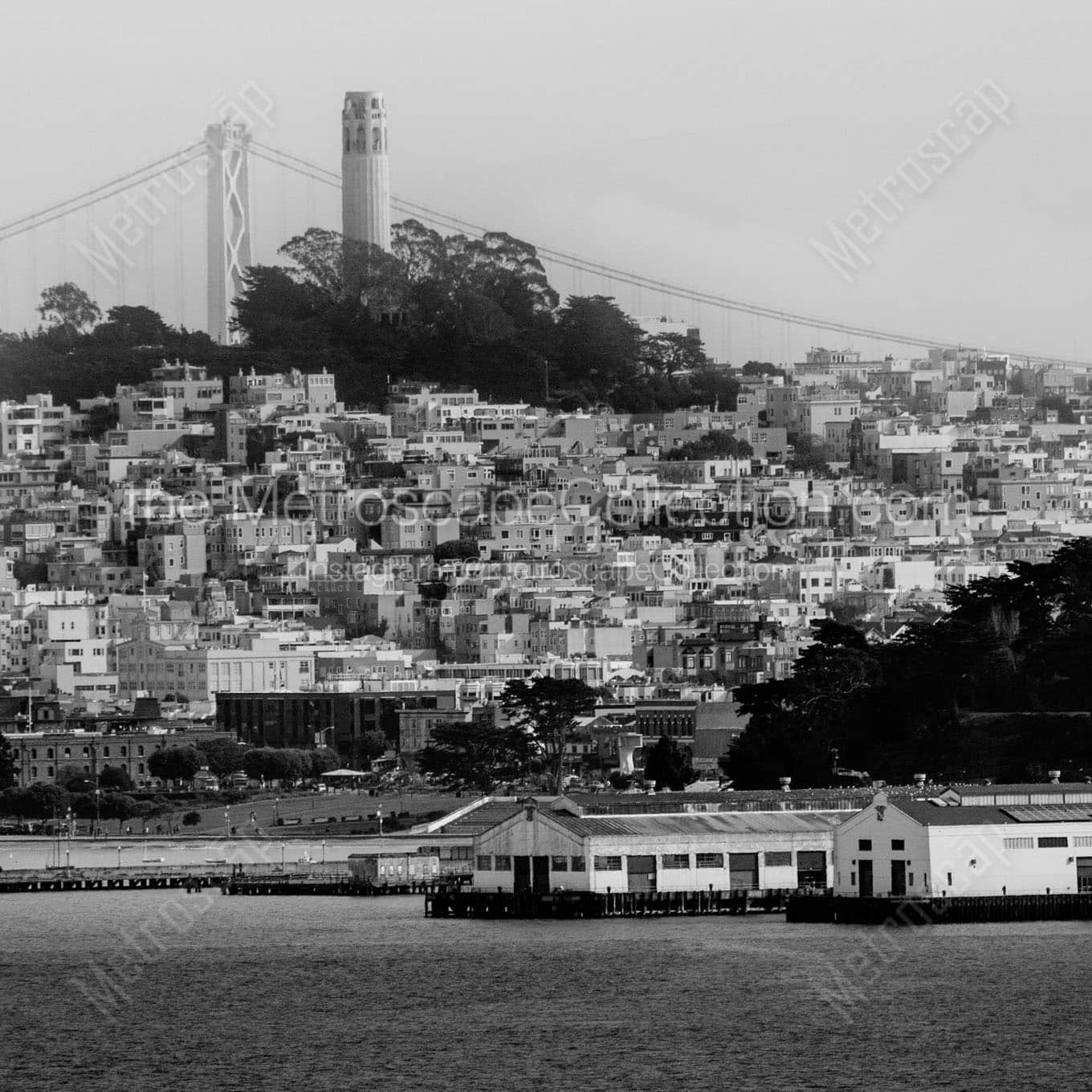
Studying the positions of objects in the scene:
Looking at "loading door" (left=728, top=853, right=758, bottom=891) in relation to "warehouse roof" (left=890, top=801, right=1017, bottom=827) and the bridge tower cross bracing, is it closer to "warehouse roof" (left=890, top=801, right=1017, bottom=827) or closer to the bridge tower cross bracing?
"warehouse roof" (left=890, top=801, right=1017, bottom=827)

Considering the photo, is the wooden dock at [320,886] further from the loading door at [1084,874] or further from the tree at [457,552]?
the tree at [457,552]

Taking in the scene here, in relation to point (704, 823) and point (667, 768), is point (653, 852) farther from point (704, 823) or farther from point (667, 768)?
point (667, 768)

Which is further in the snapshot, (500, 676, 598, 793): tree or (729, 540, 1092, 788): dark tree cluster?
(500, 676, 598, 793): tree

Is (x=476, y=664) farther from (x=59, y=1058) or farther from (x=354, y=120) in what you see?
(x=59, y=1058)

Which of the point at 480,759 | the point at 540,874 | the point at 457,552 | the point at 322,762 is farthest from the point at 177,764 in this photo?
the point at 540,874

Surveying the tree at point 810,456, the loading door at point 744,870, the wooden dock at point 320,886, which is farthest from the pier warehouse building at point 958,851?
the tree at point 810,456

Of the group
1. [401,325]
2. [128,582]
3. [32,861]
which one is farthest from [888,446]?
[32,861]

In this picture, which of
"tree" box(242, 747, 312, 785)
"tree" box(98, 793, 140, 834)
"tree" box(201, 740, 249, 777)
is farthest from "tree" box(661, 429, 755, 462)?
"tree" box(98, 793, 140, 834)

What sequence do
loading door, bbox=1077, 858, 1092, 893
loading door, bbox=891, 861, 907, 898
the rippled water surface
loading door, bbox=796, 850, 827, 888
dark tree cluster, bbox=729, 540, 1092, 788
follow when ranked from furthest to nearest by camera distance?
dark tree cluster, bbox=729, 540, 1092, 788, loading door, bbox=796, 850, 827, 888, loading door, bbox=1077, 858, 1092, 893, loading door, bbox=891, 861, 907, 898, the rippled water surface
